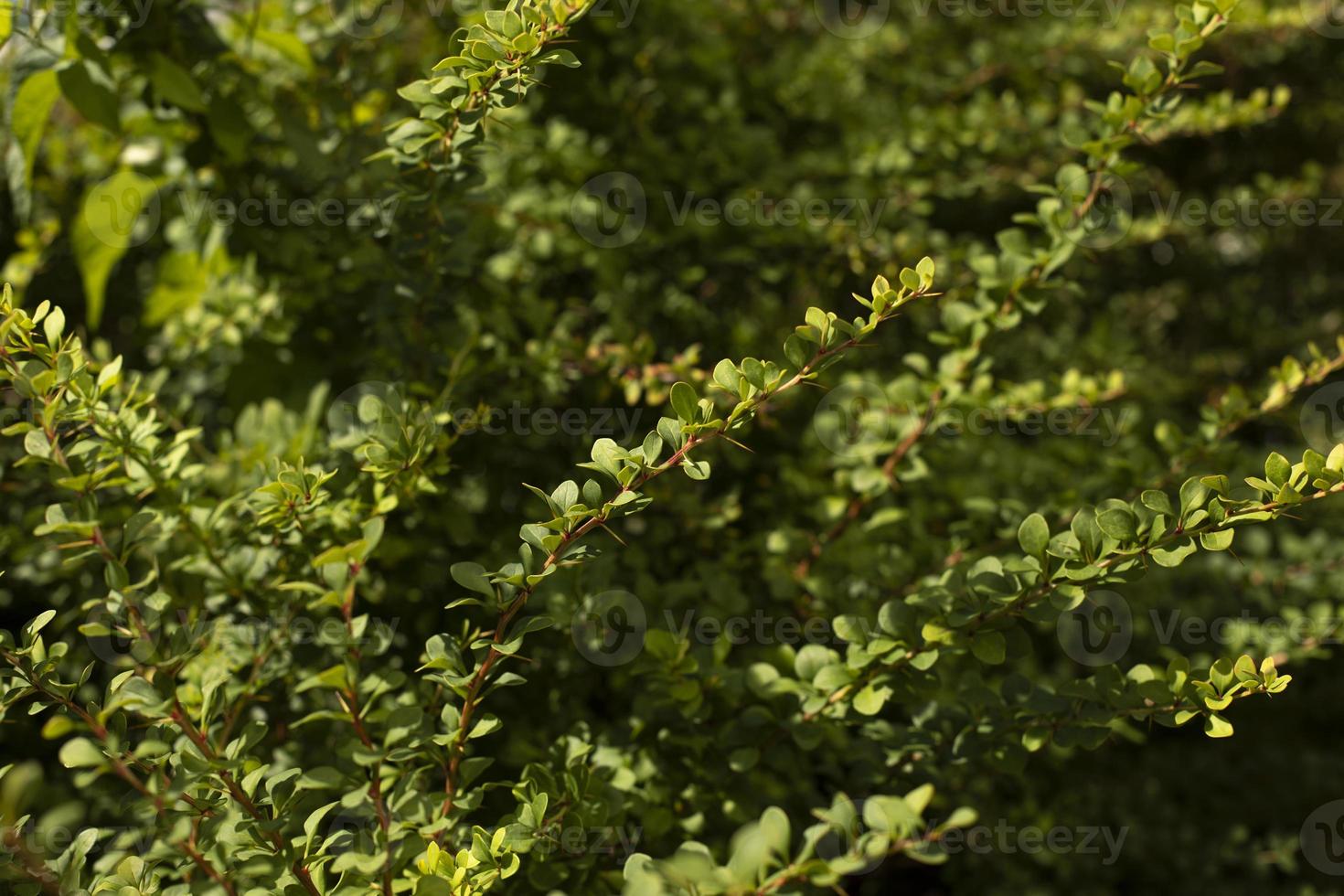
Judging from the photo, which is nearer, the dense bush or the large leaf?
the dense bush

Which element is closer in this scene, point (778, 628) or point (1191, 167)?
point (778, 628)

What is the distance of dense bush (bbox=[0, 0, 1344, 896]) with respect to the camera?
0.94 m

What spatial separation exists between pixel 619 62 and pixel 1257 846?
2.12 m

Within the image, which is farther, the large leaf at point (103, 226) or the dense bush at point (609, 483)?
the large leaf at point (103, 226)

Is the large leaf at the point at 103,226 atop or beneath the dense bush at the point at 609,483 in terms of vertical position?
atop

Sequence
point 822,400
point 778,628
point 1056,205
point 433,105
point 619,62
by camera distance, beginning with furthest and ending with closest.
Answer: point 619,62
point 822,400
point 778,628
point 1056,205
point 433,105

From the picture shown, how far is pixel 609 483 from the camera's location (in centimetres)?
154

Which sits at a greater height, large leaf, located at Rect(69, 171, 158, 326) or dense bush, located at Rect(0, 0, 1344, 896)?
large leaf, located at Rect(69, 171, 158, 326)

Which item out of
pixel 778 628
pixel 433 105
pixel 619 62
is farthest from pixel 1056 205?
pixel 619 62

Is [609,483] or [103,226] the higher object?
[103,226]

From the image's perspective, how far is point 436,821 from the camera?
0.95 meters

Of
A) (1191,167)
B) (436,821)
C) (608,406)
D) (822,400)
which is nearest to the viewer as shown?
(436,821)

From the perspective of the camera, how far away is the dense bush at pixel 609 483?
94 centimetres

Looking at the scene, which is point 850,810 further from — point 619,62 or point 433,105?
point 619,62
